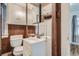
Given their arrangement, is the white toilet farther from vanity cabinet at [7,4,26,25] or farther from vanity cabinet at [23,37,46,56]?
vanity cabinet at [7,4,26,25]

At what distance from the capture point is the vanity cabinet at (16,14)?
1248 mm

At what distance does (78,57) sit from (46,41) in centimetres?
37

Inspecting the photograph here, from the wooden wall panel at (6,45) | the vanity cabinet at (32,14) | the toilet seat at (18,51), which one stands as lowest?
the toilet seat at (18,51)

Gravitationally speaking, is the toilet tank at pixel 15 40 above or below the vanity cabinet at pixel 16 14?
below

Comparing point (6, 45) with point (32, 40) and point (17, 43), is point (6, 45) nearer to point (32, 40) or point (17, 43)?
point (17, 43)

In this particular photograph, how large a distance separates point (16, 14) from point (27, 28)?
186 mm

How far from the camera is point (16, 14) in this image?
4.13 feet

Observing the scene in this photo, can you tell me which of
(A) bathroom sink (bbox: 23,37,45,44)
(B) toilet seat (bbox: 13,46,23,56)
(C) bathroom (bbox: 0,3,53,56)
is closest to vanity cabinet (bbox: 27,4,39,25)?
(C) bathroom (bbox: 0,3,53,56)

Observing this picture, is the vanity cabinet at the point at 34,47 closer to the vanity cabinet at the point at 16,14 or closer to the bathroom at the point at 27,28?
the bathroom at the point at 27,28

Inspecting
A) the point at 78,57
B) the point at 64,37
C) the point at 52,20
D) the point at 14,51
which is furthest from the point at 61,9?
the point at 14,51

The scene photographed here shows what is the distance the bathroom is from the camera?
1.25 meters

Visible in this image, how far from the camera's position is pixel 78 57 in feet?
4.14

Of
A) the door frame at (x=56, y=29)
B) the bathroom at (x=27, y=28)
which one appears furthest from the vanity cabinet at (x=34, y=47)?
the door frame at (x=56, y=29)

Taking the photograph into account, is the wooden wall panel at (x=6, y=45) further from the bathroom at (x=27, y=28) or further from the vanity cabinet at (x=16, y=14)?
the vanity cabinet at (x=16, y=14)
